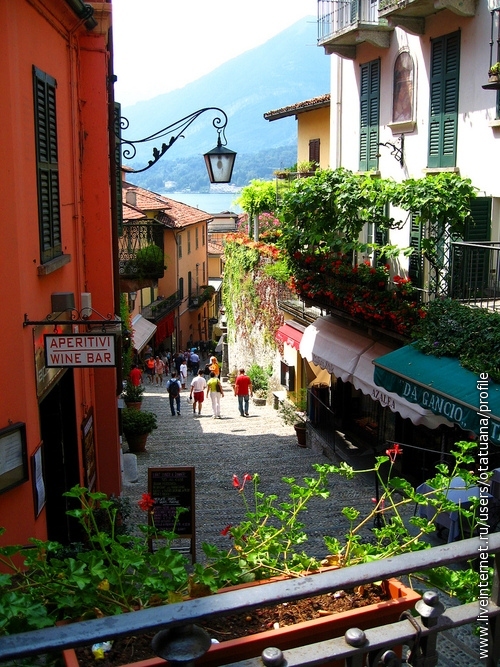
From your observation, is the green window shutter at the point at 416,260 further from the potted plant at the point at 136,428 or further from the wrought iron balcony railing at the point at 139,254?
the potted plant at the point at 136,428

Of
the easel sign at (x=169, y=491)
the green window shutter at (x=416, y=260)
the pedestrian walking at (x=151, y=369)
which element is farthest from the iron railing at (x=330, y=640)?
the pedestrian walking at (x=151, y=369)

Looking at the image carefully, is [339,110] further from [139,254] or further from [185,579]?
[185,579]

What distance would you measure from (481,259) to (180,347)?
40.5m

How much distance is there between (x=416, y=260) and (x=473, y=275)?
7.25 feet

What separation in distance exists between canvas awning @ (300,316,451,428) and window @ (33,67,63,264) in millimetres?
6236

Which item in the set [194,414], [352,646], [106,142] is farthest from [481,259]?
[194,414]

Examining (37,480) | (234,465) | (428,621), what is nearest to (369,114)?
(234,465)

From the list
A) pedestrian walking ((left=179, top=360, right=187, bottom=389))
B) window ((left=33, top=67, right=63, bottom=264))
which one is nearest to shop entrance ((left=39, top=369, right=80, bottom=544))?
window ((left=33, top=67, right=63, bottom=264))

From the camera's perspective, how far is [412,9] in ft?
43.6

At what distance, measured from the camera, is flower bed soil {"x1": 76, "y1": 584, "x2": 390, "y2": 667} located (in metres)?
3.27

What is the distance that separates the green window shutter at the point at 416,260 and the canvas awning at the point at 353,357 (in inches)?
57.4

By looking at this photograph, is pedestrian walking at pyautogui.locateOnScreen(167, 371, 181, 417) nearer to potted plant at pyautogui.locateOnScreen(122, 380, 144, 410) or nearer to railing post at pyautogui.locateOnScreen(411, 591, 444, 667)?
potted plant at pyautogui.locateOnScreen(122, 380, 144, 410)

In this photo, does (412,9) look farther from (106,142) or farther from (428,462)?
(428,462)

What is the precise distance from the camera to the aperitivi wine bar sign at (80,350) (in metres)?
6.95
